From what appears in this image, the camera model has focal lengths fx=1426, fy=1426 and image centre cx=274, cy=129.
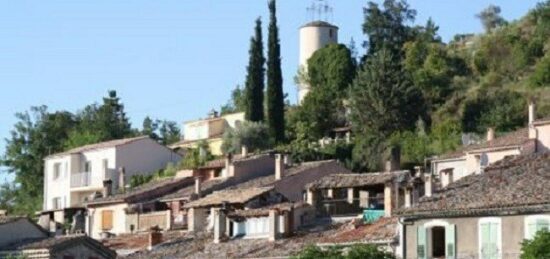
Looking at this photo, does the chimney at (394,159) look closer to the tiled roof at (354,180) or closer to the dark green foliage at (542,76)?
the tiled roof at (354,180)

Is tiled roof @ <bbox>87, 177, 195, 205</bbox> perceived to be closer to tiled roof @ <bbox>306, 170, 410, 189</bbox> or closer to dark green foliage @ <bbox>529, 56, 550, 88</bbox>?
tiled roof @ <bbox>306, 170, 410, 189</bbox>

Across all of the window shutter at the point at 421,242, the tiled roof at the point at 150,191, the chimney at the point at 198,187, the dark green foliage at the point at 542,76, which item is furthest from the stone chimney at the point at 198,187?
the dark green foliage at the point at 542,76

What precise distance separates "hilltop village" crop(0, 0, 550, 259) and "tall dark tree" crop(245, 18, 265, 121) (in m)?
0.09

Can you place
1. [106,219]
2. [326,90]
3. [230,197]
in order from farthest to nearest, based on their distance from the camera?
[326,90], [106,219], [230,197]

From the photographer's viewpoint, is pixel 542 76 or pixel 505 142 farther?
pixel 542 76

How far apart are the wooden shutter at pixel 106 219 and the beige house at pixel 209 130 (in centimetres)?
2098

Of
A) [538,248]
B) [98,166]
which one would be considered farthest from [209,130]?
[538,248]

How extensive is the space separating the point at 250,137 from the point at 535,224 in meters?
47.9

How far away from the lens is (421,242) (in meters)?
49.1

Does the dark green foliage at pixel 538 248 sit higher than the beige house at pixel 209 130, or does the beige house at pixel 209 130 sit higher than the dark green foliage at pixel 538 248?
the beige house at pixel 209 130

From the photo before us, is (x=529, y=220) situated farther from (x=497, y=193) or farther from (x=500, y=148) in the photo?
(x=500, y=148)

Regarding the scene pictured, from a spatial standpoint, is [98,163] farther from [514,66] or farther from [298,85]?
[514,66]

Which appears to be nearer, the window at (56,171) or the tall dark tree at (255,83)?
the window at (56,171)

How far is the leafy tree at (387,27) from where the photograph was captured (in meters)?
105
